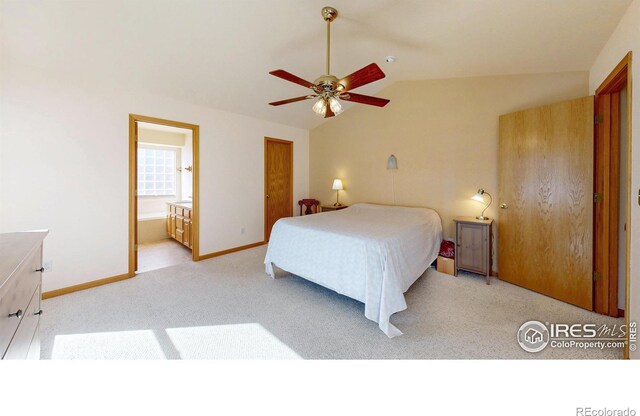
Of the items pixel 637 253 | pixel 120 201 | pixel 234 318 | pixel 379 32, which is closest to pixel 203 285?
pixel 234 318

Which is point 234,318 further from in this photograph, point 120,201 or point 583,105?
point 583,105

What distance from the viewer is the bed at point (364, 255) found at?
6.63ft

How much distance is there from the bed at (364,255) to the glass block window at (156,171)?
4.27m

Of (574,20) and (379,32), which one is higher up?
(379,32)

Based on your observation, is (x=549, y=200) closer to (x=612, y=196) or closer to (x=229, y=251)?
(x=612, y=196)

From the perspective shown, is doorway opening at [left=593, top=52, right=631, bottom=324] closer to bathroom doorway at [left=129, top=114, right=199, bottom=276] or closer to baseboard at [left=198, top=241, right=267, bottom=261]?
baseboard at [left=198, top=241, right=267, bottom=261]

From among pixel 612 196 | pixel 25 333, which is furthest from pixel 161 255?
pixel 612 196

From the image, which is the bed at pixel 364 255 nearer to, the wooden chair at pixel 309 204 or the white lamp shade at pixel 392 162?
the white lamp shade at pixel 392 162

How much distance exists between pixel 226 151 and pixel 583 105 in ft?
14.4

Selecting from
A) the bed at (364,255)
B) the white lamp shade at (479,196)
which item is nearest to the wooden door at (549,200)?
the white lamp shade at (479,196)

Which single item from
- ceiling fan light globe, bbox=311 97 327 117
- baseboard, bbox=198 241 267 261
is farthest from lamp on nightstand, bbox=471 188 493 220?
baseboard, bbox=198 241 267 261

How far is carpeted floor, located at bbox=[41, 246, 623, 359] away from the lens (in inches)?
69.3

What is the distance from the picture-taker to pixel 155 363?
605 mm

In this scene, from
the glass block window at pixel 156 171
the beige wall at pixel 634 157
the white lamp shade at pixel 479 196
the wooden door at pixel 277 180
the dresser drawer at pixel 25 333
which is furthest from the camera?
the glass block window at pixel 156 171
